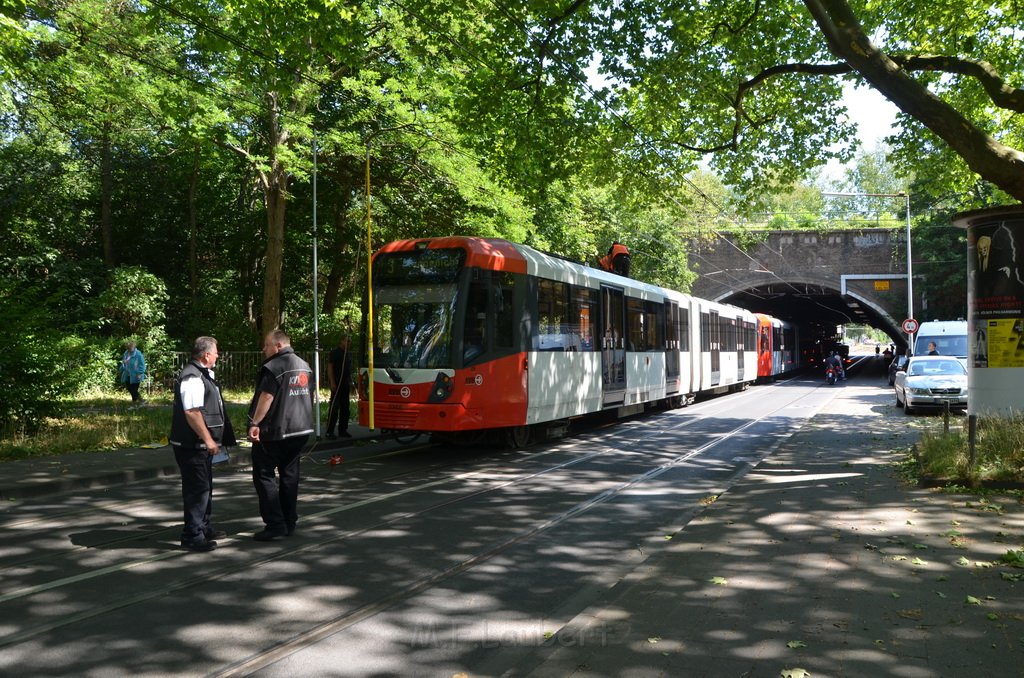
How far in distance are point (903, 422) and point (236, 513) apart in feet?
47.8

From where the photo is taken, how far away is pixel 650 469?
11.2 m


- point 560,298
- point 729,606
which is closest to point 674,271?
point 560,298

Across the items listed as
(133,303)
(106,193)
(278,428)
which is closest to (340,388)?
(278,428)

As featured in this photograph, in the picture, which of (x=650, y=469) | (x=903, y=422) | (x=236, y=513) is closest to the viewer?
(x=236, y=513)

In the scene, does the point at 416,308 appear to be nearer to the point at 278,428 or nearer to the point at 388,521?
the point at 388,521

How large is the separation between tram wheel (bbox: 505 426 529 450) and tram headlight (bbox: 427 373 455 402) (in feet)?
6.79

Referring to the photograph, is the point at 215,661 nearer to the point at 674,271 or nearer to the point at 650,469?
the point at 650,469

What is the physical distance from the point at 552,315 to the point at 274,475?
7.44m

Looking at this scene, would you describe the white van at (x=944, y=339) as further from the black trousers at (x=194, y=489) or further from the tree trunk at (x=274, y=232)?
the black trousers at (x=194, y=489)

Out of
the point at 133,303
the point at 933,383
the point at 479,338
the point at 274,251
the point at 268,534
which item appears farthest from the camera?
the point at 133,303

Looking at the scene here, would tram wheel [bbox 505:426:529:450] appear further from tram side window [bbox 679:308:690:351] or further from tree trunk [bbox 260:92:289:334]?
tree trunk [bbox 260:92:289:334]

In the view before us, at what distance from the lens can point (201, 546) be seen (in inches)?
259

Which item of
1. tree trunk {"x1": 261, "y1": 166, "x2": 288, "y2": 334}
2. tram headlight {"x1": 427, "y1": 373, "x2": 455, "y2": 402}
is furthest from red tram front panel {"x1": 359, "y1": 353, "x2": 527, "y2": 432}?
tree trunk {"x1": 261, "y1": 166, "x2": 288, "y2": 334}

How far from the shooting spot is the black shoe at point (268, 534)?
22.7 ft
